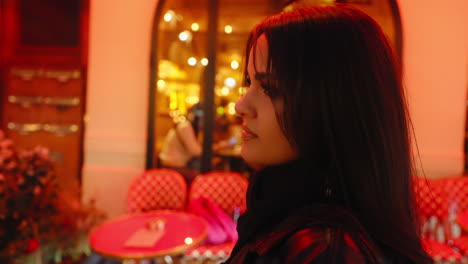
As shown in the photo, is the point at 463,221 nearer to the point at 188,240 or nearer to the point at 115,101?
the point at 188,240

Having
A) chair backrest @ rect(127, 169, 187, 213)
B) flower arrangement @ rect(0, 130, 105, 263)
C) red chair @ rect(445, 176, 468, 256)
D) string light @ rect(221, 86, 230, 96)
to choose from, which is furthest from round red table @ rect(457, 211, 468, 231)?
flower arrangement @ rect(0, 130, 105, 263)

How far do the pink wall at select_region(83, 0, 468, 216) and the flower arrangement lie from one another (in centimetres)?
64

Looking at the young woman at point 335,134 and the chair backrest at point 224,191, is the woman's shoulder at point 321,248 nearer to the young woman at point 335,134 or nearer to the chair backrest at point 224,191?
the young woman at point 335,134

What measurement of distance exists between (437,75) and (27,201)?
150 inches

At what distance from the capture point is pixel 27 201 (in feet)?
8.54

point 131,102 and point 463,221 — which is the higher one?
point 131,102

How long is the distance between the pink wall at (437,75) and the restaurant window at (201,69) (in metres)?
0.31

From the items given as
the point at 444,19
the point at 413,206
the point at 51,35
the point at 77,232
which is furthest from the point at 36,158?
the point at 444,19

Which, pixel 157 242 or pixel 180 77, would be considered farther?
pixel 180 77

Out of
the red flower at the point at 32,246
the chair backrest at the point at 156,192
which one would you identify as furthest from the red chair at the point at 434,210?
the red flower at the point at 32,246

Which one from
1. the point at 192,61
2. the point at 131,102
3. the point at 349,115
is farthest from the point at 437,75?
the point at 349,115

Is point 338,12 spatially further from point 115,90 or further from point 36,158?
point 115,90

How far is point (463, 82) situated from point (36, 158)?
3885 mm

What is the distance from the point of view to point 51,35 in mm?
4082
